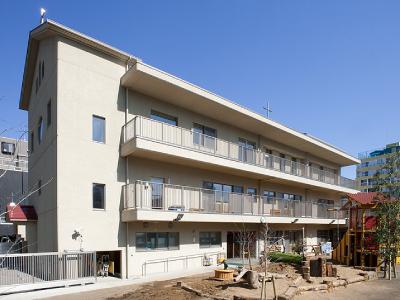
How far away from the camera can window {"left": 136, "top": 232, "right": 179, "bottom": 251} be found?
19.0m

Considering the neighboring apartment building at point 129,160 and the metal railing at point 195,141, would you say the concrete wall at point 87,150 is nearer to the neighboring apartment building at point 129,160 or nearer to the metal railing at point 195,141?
the neighboring apartment building at point 129,160

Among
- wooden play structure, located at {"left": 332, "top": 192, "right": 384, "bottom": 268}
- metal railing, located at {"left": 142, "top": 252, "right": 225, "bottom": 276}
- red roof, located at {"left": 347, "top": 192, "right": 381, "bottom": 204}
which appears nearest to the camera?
metal railing, located at {"left": 142, "top": 252, "right": 225, "bottom": 276}

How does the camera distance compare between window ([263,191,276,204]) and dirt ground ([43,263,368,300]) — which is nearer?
dirt ground ([43,263,368,300])

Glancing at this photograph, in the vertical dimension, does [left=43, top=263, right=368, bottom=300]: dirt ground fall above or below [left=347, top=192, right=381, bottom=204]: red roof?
A: below

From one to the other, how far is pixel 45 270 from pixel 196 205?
8.61 metres

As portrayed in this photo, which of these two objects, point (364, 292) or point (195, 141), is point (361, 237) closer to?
point (364, 292)

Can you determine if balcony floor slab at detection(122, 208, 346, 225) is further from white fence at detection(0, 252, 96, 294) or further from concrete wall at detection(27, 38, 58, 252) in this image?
concrete wall at detection(27, 38, 58, 252)

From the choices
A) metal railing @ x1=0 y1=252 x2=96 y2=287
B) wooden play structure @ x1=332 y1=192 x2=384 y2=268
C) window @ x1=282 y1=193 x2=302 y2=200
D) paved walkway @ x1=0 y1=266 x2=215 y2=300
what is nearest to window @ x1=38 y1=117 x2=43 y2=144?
metal railing @ x1=0 y1=252 x2=96 y2=287

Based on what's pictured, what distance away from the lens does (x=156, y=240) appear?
773 inches

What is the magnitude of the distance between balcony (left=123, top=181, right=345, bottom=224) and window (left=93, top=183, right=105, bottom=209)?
1.20m

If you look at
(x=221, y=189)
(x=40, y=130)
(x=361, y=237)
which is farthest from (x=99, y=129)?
(x=361, y=237)

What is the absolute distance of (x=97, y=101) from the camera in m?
18.1

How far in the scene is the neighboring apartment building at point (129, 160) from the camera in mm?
17047

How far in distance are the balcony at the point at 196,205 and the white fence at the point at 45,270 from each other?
3.09 m
